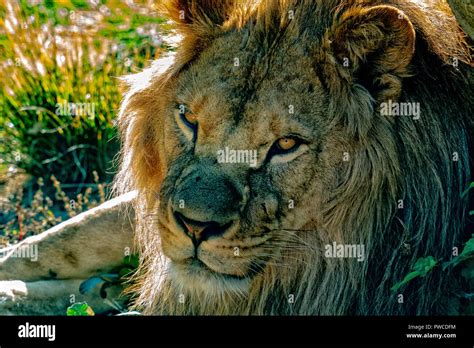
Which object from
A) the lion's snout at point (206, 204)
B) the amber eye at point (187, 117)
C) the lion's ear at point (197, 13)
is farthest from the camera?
the lion's ear at point (197, 13)

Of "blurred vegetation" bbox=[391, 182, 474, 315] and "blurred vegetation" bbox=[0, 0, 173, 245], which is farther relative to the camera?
"blurred vegetation" bbox=[0, 0, 173, 245]

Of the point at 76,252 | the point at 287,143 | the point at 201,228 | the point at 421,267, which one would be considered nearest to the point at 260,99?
the point at 287,143

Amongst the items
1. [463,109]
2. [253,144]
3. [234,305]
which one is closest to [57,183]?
[234,305]

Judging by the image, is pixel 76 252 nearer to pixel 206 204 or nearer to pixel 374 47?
pixel 206 204

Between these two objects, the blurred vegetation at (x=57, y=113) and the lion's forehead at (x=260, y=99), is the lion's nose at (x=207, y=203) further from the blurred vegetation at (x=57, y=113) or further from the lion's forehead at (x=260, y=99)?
the blurred vegetation at (x=57, y=113)

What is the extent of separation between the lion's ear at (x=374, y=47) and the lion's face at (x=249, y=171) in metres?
0.17

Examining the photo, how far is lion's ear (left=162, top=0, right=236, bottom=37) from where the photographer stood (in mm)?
4480

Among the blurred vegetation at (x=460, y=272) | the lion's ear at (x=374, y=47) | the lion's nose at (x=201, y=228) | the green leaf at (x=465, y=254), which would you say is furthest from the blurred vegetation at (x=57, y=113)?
the green leaf at (x=465, y=254)

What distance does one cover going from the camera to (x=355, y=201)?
4277mm

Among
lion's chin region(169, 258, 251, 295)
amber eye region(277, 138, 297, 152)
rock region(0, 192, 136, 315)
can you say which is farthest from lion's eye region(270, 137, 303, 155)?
rock region(0, 192, 136, 315)

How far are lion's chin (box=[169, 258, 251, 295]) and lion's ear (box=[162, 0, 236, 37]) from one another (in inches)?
45.9

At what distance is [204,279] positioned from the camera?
4.16 metres

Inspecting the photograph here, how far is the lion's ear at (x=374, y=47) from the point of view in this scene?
3957 millimetres

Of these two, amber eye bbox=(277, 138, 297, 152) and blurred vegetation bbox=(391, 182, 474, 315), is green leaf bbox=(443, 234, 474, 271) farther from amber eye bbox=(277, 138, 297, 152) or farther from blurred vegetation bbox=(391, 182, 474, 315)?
amber eye bbox=(277, 138, 297, 152)
